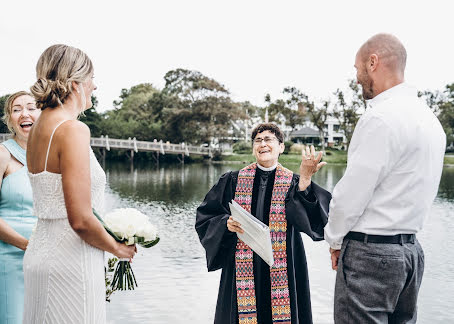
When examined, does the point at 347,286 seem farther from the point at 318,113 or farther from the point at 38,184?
the point at 318,113

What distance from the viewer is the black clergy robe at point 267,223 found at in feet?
12.4

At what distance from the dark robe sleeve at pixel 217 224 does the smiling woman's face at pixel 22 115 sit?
4.87 ft

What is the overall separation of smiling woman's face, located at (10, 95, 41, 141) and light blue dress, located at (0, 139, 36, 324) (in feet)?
0.40

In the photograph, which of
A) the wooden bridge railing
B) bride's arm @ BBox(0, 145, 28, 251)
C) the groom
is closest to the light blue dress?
bride's arm @ BBox(0, 145, 28, 251)

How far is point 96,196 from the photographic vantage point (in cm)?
231

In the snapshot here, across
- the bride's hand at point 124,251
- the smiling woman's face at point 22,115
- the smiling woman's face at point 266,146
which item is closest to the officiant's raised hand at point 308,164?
the smiling woman's face at point 266,146

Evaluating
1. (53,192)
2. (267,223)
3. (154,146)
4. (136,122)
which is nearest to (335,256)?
(267,223)

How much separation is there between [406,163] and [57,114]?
172 cm

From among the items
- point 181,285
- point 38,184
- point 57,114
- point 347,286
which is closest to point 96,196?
point 38,184

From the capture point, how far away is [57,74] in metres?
2.24

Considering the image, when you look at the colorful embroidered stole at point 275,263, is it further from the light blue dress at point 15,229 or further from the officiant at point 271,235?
the light blue dress at point 15,229

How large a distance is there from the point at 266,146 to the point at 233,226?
0.73 metres

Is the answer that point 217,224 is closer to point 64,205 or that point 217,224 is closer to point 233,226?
point 233,226

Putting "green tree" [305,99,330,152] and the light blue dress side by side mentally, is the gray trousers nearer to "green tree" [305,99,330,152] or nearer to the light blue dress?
the light blue dress
